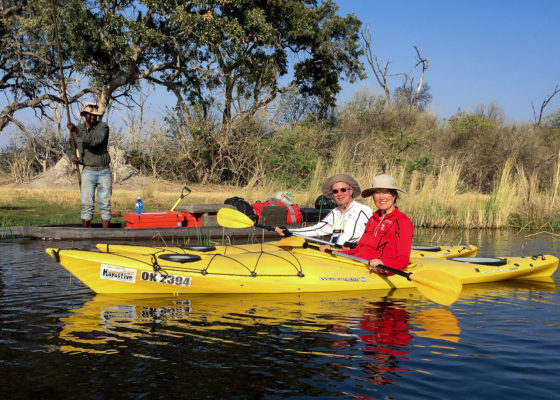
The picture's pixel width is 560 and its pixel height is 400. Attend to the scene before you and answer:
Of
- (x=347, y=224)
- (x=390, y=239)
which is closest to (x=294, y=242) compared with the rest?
(x=347, y=224)

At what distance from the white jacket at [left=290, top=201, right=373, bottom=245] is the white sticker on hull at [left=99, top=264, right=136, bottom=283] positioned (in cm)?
233

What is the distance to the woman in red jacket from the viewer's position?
19.1ft

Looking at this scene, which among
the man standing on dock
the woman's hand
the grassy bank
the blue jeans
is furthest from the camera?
the grassy bank

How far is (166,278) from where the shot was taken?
5805 mm

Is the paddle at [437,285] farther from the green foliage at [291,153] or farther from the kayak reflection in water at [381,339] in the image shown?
the green foliage at [291,153]

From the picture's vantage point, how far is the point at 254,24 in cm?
1973

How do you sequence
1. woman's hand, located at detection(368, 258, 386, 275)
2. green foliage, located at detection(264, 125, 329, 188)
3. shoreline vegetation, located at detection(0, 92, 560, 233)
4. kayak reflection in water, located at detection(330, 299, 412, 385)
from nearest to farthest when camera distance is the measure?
kayak reflection in water, located at detection(330, 299, 412, 385)
woman's hand, located at detection(368, 258, 386, 275)
shoreline vegetation, located at detection(0, 92, 560, 233)
green foliage, located at detection(264, 125, 329, 188)

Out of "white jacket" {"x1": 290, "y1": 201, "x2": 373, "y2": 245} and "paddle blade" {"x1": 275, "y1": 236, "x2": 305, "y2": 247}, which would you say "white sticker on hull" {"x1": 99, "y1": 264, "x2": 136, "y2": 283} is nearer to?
"paddle blade" {"x1": 275, "y1": 236, "x2": 305, "y2": 247}

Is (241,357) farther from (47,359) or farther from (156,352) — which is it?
(47,359)

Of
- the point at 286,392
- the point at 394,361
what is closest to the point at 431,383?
the point at 394,361

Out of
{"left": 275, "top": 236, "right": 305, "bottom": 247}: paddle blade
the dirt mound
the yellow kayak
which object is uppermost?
the dirt mound

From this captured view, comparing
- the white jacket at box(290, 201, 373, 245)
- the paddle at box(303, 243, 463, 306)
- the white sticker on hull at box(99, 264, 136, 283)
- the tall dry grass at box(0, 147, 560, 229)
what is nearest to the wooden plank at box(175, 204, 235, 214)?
the tall dry grass at box(0, 147, 560, 229)

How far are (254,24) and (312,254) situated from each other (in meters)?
14.7

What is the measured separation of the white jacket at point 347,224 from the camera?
671 centimetres
